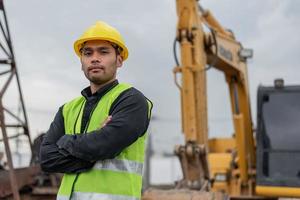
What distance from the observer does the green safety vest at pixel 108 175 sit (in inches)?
98.0

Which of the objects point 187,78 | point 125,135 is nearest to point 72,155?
point 125,135

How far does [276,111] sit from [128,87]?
534 centimetres

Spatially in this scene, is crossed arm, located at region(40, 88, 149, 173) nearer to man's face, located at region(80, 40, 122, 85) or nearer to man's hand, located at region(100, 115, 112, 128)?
man's hand, located at region(100, 115, 112, 128)

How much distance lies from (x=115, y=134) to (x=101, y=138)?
6cm

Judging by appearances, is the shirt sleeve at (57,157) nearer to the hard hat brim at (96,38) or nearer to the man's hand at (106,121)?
the man's hand at (106,121)

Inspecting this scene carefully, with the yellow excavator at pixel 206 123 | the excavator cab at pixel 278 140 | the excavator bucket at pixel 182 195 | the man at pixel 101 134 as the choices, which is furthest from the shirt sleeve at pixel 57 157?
the excavator cab at pixel 278 140

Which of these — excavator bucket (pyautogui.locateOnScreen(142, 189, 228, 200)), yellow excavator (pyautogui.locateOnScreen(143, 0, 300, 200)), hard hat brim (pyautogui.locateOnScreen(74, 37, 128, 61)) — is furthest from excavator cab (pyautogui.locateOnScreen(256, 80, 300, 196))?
hard hat brim (pyautogui.locateOnScreen(74, 37, 128, 61))

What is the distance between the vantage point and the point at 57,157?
8.61ft

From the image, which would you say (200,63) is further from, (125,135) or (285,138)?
→ (125,135)

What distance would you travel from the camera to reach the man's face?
2.62 m

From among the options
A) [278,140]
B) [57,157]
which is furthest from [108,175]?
[278,140]

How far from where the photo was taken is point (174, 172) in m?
33.9

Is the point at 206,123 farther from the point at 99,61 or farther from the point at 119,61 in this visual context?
the point at 99,61

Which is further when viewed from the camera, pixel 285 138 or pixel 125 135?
pixel 285 138
